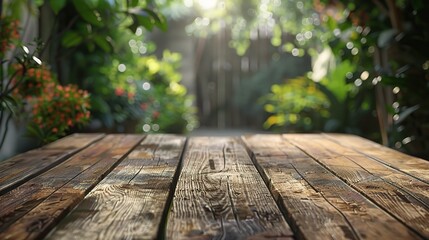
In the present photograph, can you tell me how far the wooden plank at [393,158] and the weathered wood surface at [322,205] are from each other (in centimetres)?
24

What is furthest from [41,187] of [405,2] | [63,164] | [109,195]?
→ [405,2]

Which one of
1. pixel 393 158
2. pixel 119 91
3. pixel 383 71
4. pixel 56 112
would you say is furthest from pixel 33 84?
pixel 119 91

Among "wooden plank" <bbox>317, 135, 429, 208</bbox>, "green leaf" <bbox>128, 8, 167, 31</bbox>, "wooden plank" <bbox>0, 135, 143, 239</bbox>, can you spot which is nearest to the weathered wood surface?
"wooden plank" <bbox>317, 135, 429, 208</bbox>

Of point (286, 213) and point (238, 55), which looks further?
point (238, 55)

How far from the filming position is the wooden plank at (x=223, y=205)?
2.86 ft

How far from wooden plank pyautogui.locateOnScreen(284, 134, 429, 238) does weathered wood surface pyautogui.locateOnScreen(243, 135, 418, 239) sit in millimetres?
25

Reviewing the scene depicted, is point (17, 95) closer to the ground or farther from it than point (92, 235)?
farther from it

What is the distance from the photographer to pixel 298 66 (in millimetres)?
7281

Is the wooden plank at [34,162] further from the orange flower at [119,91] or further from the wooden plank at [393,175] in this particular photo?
the orange flower at [119,91]

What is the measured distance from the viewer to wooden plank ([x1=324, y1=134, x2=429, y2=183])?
1495 millimetres

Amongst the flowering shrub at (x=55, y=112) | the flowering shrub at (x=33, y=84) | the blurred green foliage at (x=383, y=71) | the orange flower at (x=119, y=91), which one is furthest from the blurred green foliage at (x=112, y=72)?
the blurred green foliage at (x=383, y=71)

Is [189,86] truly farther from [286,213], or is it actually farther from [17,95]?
[286,213]

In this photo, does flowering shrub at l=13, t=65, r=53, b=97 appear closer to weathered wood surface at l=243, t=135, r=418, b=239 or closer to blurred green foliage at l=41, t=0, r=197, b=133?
blurred green foliage at l=41, t=0, r=197, b=133

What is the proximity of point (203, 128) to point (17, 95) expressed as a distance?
6.03m
